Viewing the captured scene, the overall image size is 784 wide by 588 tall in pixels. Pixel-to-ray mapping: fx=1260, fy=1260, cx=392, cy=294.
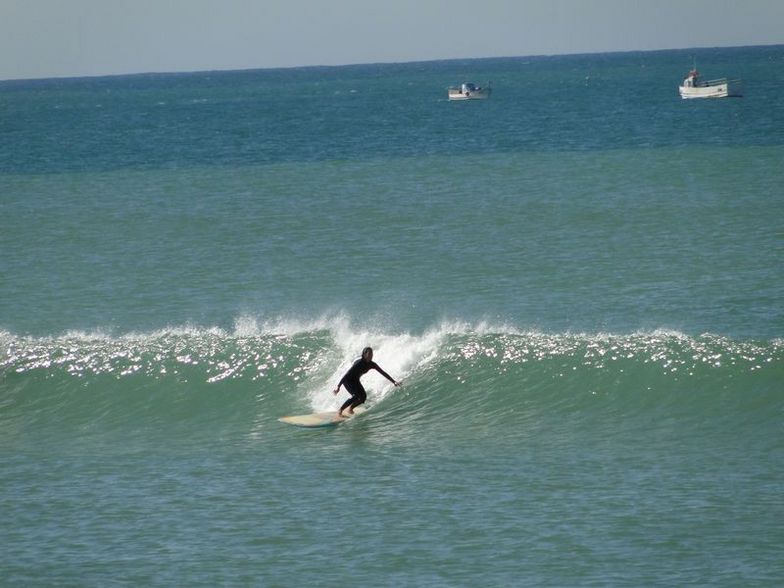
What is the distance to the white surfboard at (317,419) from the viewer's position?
20047 millimetres

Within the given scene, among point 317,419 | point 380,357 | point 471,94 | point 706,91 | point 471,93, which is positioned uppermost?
point 706,91

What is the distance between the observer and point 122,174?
6175cm

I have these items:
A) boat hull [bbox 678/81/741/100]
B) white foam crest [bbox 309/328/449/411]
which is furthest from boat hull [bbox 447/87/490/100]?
white foam crest [bbox 309/328/449/411]

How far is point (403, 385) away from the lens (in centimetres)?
2206

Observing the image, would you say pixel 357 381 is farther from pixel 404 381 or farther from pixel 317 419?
pixel 404 381

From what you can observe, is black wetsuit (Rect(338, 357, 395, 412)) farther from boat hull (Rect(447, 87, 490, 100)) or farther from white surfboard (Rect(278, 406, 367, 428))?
boat hull (Rect(447, 87, 490, 100))

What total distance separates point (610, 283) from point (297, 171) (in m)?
30.9

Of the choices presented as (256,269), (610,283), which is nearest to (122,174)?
(256,269)

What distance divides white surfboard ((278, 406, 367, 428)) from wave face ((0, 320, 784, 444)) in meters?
0.43

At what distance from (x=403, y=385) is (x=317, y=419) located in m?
2.34

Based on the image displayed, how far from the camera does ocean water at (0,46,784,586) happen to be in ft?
49.2

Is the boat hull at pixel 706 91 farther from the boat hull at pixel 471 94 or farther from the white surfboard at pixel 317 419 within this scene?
the white surfboard at pixel 317 419

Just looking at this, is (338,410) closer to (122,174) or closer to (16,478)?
(16,478)

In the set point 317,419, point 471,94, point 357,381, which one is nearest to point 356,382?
point 357,381
